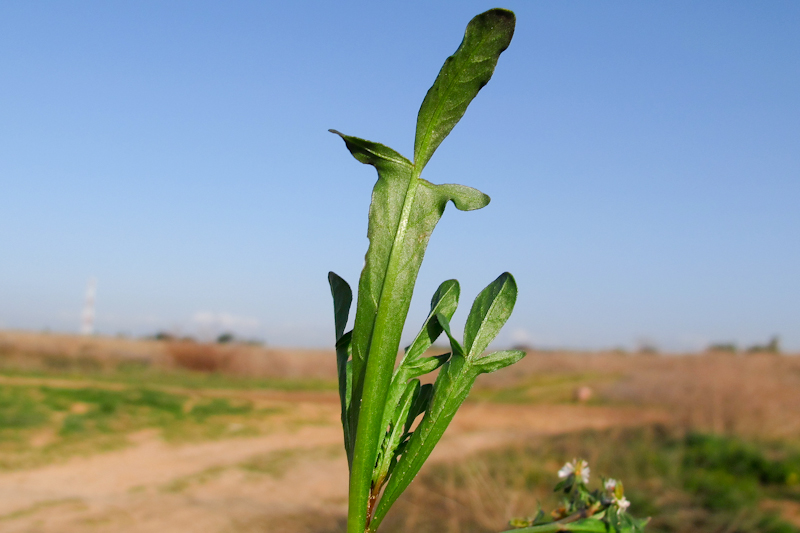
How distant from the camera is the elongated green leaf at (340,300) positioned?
49 cm

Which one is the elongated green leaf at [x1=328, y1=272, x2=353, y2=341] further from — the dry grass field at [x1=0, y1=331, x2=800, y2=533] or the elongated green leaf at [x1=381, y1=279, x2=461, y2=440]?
Result: the dry grass field at [x1=0, y1=331, x2=800, y2=533]

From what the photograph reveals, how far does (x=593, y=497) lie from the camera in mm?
658

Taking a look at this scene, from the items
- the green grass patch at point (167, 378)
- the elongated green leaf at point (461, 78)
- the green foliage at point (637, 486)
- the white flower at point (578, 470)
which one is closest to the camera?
the elongated green leaf at point (461, 78)

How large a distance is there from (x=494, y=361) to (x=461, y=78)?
21cm

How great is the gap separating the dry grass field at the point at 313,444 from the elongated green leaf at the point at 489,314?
331 cm

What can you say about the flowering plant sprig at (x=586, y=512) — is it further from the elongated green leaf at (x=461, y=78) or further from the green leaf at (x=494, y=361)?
the elongated green leaf at (x=461, y=78)

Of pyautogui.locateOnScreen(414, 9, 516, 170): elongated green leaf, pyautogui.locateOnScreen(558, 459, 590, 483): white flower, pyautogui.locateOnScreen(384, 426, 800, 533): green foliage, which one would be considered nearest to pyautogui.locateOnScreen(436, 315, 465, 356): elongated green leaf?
pyautogui.locateOnScreen(414, 9, 516, 170): elongated green leaf

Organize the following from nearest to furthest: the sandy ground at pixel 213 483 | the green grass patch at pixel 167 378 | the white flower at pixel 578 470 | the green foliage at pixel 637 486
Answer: the white flower at pixel 578 470 → the green foliage at pixel 637 486 → the sandy ground at pixel 213 483 → the green grass patch at pixel 167 378

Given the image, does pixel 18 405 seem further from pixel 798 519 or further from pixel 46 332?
pixel 798 519

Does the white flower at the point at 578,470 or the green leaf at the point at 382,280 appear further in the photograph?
the white flower at the point at 578,470

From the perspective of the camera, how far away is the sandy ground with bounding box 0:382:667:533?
3.96 m

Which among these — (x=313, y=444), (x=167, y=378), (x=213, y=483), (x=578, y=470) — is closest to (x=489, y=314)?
(x=578, y=470)

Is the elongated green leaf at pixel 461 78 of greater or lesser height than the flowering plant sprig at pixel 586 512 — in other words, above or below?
above

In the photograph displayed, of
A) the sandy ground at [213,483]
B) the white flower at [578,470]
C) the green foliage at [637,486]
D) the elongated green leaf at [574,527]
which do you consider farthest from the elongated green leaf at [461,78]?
the sandy ground at [213,483]
